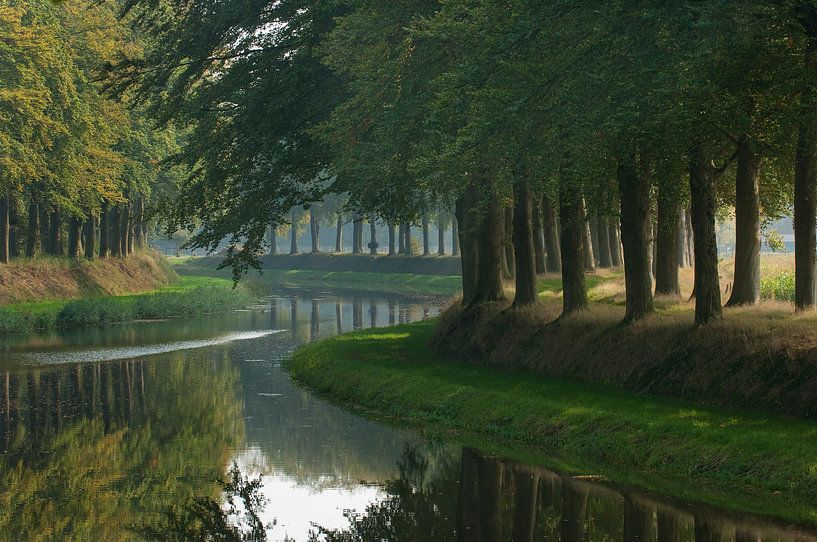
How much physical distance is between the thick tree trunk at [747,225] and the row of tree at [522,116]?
0.04m

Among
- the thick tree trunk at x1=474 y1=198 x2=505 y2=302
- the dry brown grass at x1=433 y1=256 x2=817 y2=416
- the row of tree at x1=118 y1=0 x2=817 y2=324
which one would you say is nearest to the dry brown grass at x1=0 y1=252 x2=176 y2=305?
the row of tree at x1=118 y1=0 x2=817 y2=324

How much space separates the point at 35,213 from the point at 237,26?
30.3 metres

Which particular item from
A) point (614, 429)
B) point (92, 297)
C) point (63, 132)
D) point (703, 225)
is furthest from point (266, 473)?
point (92, 297)

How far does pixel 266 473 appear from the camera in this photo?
21.7 meters

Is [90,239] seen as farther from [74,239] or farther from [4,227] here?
[4,227]

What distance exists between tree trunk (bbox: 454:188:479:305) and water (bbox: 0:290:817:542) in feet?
22.1

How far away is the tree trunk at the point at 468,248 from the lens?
125 ft

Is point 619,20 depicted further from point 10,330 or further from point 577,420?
point 10,330

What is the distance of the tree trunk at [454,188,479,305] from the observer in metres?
38.1

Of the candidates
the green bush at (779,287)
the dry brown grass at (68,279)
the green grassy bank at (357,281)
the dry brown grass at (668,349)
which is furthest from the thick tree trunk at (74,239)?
the green bush at (779,287)

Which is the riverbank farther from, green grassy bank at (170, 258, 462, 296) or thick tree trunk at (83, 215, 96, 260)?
green grassy bank at (170, 258, 462, 296)

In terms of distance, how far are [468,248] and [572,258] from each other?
31.7 feet

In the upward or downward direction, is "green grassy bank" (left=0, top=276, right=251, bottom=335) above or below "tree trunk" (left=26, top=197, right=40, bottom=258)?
below

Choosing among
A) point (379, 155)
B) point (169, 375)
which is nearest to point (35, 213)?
point (169, 375)
